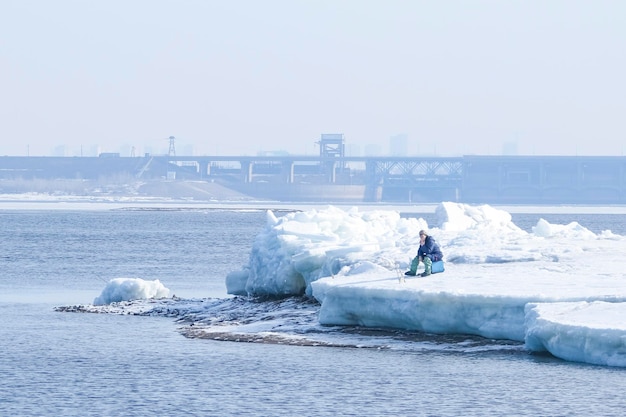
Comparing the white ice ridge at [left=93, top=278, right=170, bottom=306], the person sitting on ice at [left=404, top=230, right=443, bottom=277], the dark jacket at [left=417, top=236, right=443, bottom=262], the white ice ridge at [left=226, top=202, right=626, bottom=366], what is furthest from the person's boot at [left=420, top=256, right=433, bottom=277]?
the white ice ridge at [left=93, top=278, right=170, bottom=306]

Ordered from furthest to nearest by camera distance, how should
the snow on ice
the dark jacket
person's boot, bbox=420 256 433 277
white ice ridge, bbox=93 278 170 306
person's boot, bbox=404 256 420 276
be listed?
1. white ice ridge, bbox=93 278 170 306
2. the dark jacket
3. person's boot, bbox=420 256 433 277
4. person's boot, bbox=404 256 420 276
5. the snow on ice

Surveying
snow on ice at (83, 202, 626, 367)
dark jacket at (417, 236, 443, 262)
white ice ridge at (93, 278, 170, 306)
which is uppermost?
dark jacket at (417, 236, 443, 262)

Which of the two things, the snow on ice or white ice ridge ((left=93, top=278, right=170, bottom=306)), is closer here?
the snow on ice

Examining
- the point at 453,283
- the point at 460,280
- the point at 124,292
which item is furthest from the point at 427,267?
the point at 124,292

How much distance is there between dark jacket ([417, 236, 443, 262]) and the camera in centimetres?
2859

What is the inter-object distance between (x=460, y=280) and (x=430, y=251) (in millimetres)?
1595

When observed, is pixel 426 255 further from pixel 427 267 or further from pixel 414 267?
pixel 414 267

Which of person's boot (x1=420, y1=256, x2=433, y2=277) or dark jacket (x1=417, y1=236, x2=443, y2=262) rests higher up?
dark jacket (x1=417, y1=236, x2=443, y2=262)

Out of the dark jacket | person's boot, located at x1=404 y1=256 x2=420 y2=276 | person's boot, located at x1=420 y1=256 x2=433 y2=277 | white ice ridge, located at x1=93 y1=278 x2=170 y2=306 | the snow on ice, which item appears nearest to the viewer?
the snow on ice

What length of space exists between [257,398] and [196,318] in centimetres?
1109

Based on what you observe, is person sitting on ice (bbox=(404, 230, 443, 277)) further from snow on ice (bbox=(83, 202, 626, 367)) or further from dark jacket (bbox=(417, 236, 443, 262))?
snow on ice (bbox=(83, 202, 626, 367))

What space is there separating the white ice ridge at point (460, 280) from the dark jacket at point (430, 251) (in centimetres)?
41

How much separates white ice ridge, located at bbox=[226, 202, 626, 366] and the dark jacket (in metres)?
0.41

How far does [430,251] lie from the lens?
1131 inches
